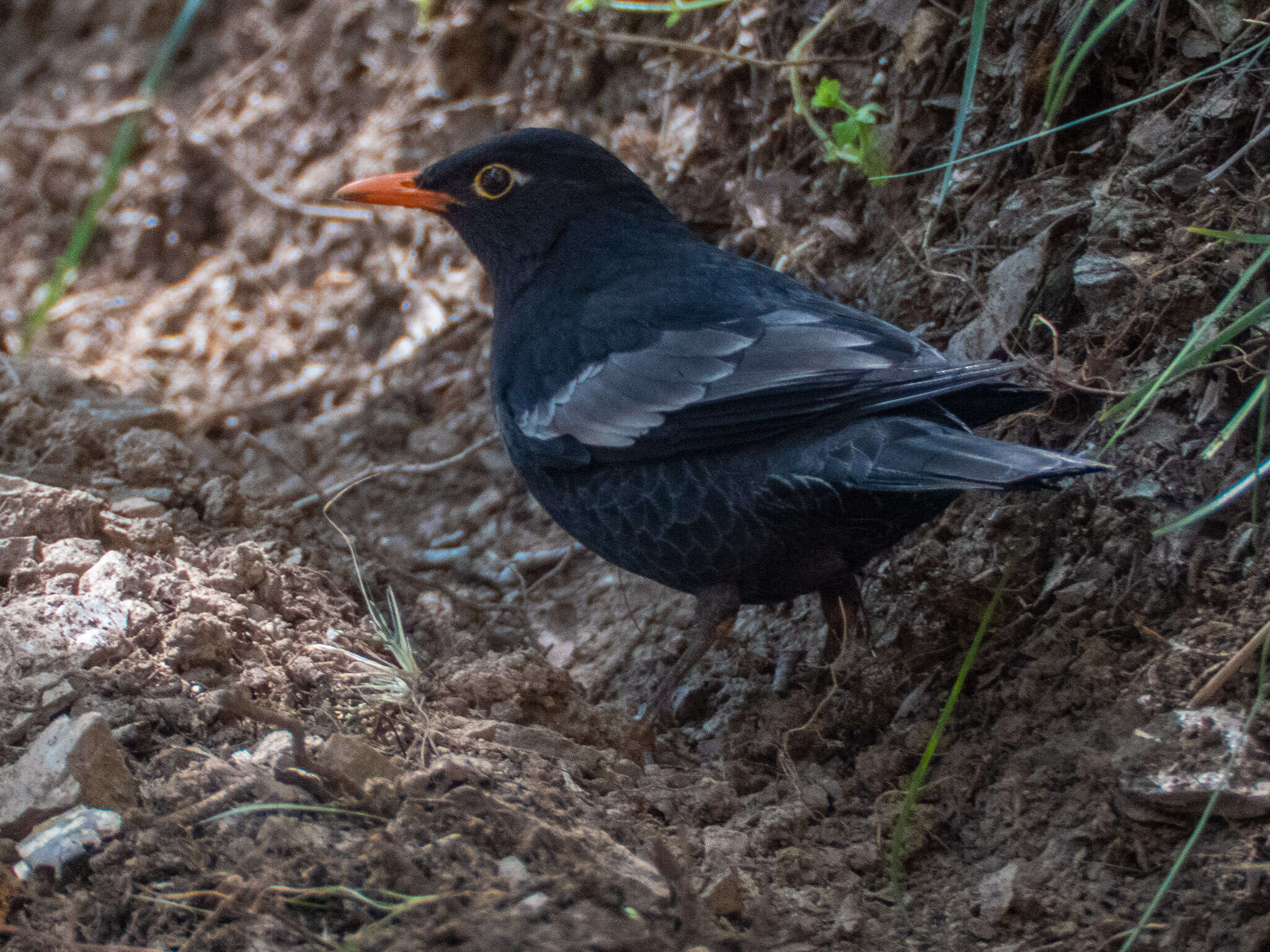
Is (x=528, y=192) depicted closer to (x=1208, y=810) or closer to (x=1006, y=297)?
(x=1006, y=297)

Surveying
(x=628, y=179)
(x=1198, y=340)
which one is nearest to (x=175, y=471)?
(x=628, y=179)

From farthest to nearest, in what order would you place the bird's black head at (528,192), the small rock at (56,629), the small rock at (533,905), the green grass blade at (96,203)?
the bird's black head at (528,192)
the small rock at (56,629)
the small rock at (533,905)
the green grass blade at (96,203)

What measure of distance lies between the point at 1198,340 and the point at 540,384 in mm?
1679

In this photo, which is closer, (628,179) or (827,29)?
(628,179)

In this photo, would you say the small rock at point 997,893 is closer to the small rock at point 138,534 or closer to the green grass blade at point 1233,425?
Result: the green grass blade at point 1233,425

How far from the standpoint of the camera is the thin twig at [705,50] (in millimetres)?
3633

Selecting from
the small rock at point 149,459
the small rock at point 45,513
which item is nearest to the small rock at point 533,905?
the small rock at point 45,513

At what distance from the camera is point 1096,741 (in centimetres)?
223

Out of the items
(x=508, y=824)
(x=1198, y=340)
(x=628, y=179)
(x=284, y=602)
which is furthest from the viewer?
(x=628, y=179)

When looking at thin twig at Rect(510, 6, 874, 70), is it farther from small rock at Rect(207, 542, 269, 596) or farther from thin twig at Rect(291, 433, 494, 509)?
small rock at Rect(207, 542, 269, 596)

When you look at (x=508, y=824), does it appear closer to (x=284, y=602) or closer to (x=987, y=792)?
(x=987, y=792)

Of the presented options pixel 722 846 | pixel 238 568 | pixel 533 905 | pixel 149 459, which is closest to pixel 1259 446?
pixel 722 846

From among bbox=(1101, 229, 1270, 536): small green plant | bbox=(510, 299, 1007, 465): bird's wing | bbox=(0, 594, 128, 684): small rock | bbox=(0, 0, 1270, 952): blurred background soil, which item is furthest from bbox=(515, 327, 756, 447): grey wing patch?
bbox=(0, 594, 128, 684): small rock

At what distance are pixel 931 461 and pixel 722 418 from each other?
550 mm
